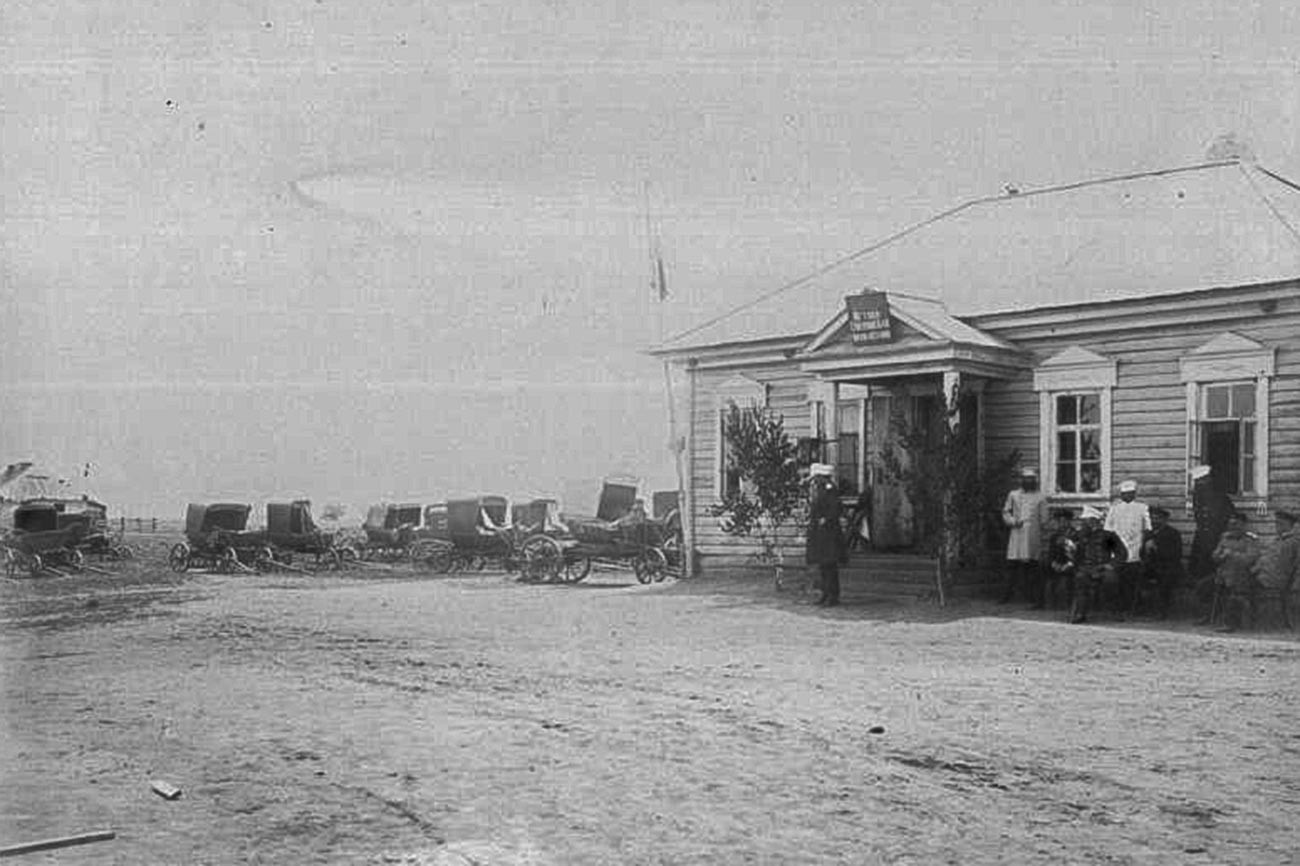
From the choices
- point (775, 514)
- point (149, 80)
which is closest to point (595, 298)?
point (149, 80)

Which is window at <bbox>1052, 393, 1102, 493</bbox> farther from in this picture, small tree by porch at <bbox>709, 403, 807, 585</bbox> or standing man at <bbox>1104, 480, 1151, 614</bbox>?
small tree by porch at <bbox>709, 403, 807, 585</bbox>

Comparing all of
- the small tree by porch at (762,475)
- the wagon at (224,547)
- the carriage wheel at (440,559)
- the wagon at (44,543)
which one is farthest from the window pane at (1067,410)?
the wagon at (44,543)

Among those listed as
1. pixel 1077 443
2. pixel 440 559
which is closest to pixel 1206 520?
pixel 1077 443

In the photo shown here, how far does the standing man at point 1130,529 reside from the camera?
12.8 m

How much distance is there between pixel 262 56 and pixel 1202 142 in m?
7.35

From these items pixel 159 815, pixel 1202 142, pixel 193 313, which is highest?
pixel 1202 142

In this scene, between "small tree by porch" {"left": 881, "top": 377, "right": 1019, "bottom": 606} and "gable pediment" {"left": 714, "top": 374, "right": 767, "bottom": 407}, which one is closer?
"small tree by porch" {"left": 881, "top": 377, "right": 1019, "bottom": 606}

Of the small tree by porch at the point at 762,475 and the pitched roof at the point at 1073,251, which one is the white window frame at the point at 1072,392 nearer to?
the pitched roof at the point at 1073,251

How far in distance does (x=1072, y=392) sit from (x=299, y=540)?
11.9 m

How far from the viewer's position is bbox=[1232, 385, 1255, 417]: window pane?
1323 centimetres

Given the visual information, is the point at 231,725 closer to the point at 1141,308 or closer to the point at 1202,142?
the point at 1202,142

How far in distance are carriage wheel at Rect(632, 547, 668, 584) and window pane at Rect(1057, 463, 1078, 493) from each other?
5.68m

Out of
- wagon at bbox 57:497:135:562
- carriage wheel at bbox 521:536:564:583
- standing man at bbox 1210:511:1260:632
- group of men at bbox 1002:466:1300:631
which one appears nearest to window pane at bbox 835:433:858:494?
group of men at bbox 1002:466:1300:631

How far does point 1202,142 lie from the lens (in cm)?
1030
